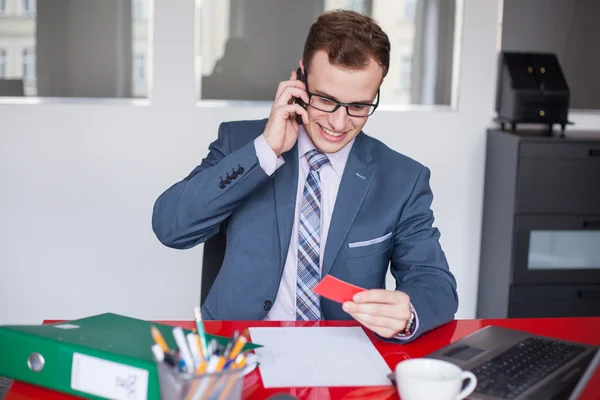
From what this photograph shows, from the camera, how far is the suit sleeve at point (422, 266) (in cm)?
175

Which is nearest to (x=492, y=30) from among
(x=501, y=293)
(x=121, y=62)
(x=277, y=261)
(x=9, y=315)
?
(x=501, y=293)

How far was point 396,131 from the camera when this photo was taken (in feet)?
12.5

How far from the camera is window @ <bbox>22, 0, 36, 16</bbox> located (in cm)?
363

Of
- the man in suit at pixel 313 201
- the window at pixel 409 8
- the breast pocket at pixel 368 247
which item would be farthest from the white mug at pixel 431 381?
the window at pixel 409 8

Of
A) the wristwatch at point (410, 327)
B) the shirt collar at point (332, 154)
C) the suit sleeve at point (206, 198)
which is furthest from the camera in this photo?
the shirt collar at point (332, 154)

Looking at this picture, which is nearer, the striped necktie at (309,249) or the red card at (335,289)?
the red card at (335,289)

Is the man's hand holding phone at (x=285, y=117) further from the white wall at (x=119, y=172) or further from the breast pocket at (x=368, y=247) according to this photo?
the white wall at (x=119, y=172)

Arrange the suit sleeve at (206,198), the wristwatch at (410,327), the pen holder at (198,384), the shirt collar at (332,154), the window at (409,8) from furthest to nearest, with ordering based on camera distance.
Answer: the window at (409,8) → the shirt collar at (332,154) → the suit sleeve at (206,198) → the wristwatch at (410,327) → the pen holder at (198,384)

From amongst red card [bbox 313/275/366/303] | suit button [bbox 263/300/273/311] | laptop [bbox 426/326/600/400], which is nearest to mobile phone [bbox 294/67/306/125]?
suit button [bbox 263/300/273/311]

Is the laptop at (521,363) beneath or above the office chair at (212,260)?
beneath

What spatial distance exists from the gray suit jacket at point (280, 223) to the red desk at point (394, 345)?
166 millimetres

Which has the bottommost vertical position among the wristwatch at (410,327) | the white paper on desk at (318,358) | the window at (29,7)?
the white paper on desk at (318,358)

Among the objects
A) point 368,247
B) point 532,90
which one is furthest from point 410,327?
point 532,90

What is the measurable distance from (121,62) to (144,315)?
48.0 inches
